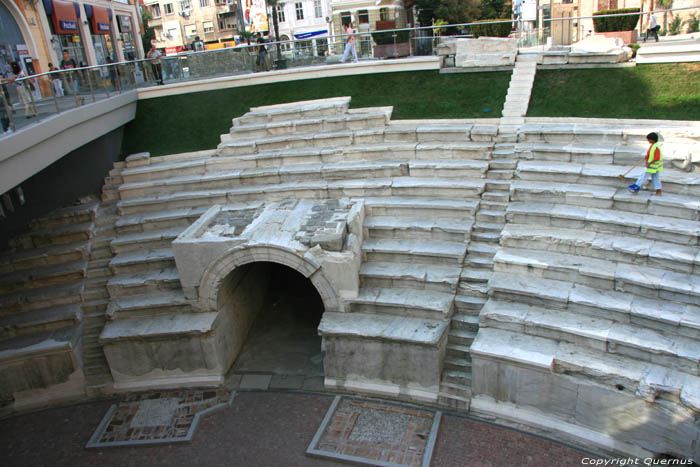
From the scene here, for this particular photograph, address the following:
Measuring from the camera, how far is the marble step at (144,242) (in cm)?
1088

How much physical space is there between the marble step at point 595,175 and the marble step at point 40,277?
919cm

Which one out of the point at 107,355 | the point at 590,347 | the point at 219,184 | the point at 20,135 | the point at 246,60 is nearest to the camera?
the point at 590,347

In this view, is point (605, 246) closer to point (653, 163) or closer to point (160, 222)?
point (653, 163)

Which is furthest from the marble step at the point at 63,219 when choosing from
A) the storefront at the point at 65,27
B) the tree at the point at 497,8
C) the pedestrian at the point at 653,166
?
the tree at the point at 497,8

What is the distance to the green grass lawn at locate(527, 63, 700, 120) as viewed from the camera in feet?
37.5

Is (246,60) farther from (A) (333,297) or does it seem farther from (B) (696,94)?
(B) (696,94)

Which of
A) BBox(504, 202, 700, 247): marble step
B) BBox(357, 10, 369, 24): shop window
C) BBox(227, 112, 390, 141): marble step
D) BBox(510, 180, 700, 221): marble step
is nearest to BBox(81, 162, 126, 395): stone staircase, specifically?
BBox(227, 112, 390, 141): marble step

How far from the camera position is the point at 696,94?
1143cm

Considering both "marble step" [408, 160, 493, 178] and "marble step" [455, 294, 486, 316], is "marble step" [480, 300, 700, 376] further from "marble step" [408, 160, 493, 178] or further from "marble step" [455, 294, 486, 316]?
"marble step" [408, 160, 493, 178]

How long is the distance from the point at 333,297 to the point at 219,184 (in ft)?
15.2

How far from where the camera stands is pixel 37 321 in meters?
9.85

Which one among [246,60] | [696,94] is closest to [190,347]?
[246,60]

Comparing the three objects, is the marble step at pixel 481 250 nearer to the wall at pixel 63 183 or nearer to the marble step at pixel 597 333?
the marble step at pixel 597 333

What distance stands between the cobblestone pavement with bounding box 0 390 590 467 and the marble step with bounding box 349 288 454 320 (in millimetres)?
1583
